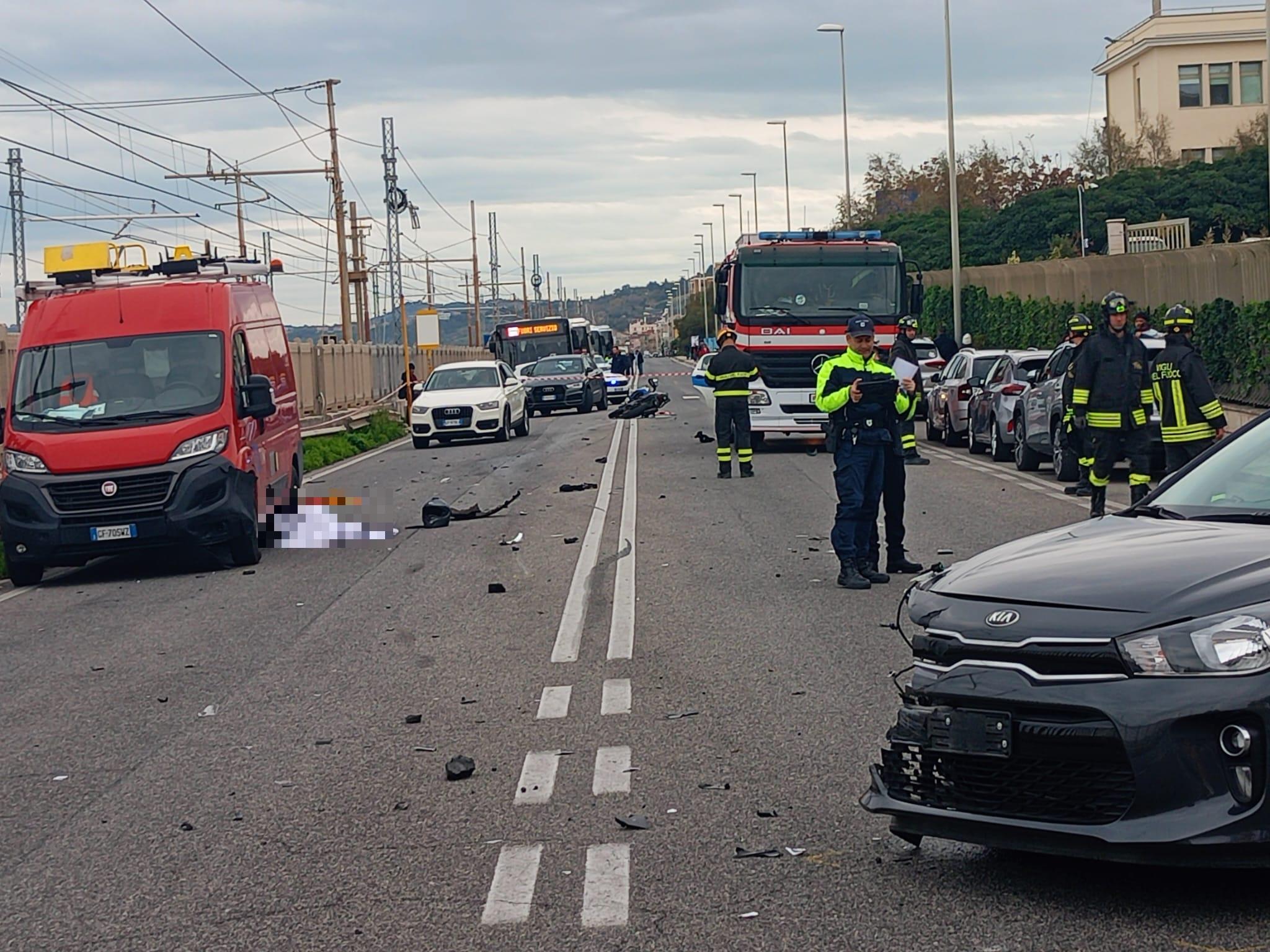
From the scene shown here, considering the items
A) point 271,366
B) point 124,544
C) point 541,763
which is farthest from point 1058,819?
point 271,366

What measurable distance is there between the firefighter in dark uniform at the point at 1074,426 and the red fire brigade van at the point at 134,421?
7610 millimetres

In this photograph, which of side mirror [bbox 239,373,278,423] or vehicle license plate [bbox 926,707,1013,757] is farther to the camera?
side mirror [bbox 239,373,278,423]

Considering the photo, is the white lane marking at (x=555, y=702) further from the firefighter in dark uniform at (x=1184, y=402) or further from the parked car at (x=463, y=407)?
the parked car at (x=463, y=407)

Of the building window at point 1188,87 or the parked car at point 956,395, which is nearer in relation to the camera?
the parked car at point 956,395

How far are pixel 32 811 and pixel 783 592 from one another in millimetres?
6038

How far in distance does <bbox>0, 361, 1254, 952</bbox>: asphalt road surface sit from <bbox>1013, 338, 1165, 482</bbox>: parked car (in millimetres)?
5794

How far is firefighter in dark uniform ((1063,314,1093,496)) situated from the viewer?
50.8 ft

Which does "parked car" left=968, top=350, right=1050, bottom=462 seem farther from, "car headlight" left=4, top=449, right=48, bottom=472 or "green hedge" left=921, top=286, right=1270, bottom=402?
"car headlight" left=4, top=449, right=48, bottom=472

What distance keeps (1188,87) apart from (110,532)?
67.8m

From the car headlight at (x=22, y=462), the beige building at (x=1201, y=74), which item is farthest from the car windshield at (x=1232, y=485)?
the beige building at (x=1201, y=74)

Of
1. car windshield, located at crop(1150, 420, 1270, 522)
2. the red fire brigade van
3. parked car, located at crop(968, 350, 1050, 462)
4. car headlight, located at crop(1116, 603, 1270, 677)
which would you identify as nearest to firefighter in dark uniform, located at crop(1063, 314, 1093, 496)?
parked car, located at crop(968, 350, 1050, 462)

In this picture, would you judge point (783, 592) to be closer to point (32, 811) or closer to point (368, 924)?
point (32, 811)

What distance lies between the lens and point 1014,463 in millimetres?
23656

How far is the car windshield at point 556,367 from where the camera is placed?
4675cm
